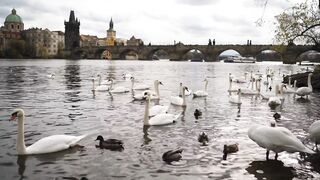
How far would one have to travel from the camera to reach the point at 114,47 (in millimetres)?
155000

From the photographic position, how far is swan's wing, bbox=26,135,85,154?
9.17 meters

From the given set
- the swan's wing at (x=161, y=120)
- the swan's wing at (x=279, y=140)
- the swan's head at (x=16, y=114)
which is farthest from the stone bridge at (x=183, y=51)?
the swan's head at (x=16, y=114)

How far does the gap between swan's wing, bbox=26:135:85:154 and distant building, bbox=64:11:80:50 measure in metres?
176

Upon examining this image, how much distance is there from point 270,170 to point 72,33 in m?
182

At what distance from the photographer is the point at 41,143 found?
30.5 ft

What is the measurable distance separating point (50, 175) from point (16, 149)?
6.24 ft

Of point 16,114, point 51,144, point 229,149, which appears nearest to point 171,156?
point 229,149

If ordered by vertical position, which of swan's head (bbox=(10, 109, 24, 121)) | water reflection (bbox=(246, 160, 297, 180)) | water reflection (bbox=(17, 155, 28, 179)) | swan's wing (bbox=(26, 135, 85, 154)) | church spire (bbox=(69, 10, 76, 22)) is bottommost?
water reflection (bbox=(246, 160, 297, 180))

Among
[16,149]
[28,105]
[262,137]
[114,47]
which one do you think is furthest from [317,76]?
[114,47]

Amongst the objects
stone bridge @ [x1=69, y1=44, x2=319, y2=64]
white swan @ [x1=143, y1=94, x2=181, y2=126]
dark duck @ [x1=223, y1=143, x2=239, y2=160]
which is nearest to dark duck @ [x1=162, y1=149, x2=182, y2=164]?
dark duck @ [x1=223, y1=143, x2=239, y2=160]

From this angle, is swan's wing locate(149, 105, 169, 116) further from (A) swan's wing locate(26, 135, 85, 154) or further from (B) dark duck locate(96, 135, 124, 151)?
(A) swan's wing locate(26, 135, 85, 154)

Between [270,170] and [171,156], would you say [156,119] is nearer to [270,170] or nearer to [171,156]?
[171,156]

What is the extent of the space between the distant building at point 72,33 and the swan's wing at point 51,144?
17557 centimetres

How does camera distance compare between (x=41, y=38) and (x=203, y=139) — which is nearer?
(x=203, y=139)
